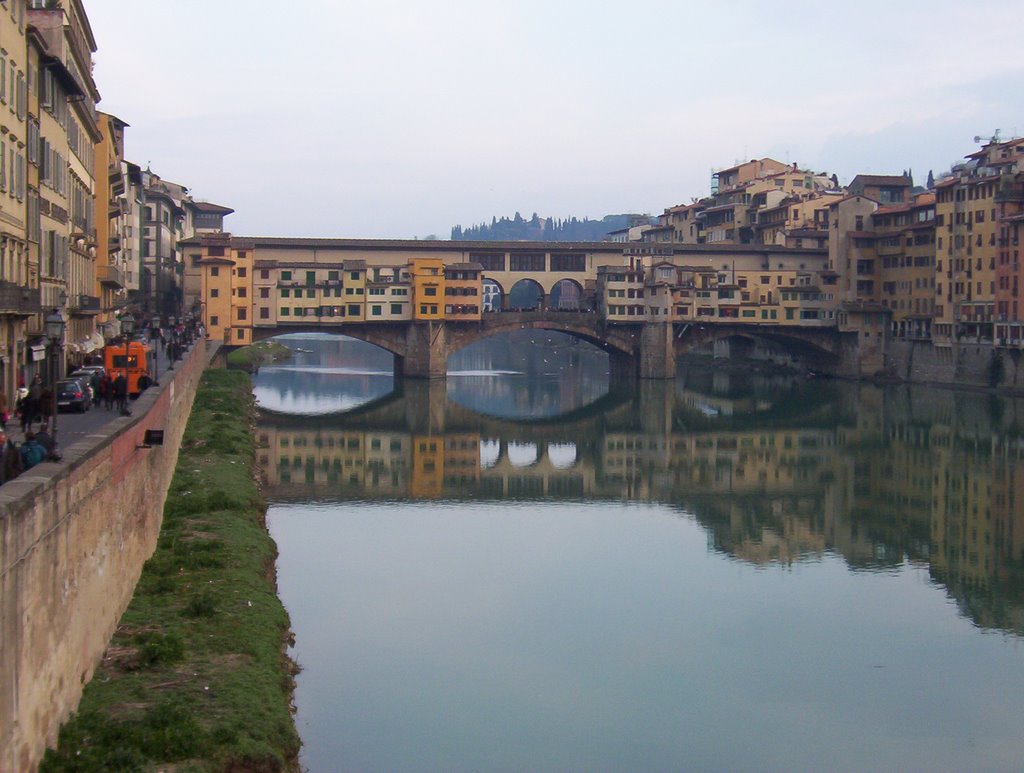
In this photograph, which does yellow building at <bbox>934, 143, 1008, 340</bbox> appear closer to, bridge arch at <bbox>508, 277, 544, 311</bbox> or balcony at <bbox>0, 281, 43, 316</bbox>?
balcony at <bbox>0, 281, 43, 316</bbox>

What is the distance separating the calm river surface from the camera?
14.9 meters

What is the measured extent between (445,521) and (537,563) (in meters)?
4.80

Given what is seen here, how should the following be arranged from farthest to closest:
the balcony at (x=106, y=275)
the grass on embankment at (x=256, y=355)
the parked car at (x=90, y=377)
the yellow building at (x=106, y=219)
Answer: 1. the grass on embankment at (x=256, y=355)
2. the yellow building at (x=106, y=219)
3. the balcony at (x=106, y=275)
4. the parked car at (x=90, y=377)

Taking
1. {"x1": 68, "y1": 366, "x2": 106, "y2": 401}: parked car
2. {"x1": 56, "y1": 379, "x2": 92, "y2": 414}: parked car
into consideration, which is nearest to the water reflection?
{"x1": 68, "y1": 366, "x2": 106, "y2": 401}: parked car

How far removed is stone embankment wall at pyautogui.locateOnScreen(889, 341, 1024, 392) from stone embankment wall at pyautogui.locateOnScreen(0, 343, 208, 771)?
45196mm

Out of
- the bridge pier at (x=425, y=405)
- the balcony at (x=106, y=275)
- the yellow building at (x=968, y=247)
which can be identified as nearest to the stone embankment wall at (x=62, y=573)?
the balcony at (x=106, y=275)

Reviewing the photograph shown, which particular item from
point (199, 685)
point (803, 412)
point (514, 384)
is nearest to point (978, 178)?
point (803, 412)

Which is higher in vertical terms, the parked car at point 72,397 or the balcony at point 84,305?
the balcony at point 84,305

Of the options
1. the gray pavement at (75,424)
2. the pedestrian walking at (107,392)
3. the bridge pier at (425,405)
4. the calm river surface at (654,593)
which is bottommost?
the calm river surface at (654,593)

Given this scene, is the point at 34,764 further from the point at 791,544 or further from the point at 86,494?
the point at 791,544

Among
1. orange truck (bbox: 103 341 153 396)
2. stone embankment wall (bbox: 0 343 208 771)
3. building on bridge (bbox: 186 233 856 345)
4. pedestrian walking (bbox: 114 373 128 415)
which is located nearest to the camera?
stone embankment wall (bbox: 0 343 208 771)

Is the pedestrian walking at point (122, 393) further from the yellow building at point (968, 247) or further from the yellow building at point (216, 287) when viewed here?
the yellow building at point (968, 247)

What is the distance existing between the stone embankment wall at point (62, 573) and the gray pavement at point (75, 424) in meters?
1.01

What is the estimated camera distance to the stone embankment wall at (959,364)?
53.8 metres
